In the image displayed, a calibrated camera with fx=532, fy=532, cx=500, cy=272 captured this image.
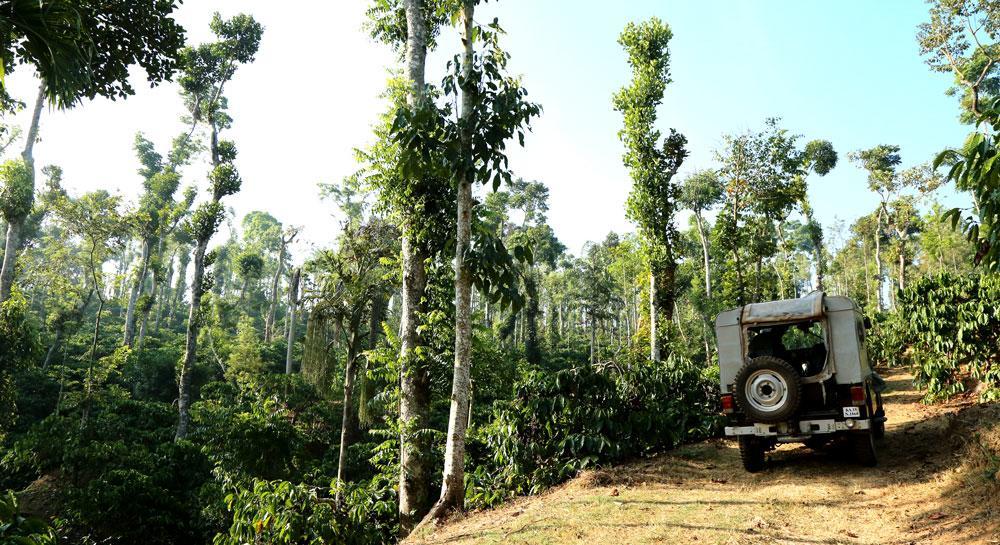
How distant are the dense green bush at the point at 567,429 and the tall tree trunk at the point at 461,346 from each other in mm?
1104

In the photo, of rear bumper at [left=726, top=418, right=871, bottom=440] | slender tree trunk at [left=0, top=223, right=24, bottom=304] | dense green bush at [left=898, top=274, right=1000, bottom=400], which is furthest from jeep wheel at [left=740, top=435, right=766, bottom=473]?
slender tree trunk at [left=0, top=223, right=24, bottom=304]

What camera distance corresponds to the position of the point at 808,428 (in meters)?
6.35

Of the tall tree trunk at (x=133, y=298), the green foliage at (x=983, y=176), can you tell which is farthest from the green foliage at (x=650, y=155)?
the tall tree trunk at (x=133, y=298)

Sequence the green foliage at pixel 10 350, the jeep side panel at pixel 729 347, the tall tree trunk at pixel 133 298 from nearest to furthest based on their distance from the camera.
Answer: the jeep side panel at pixel 729 347 < the green foliage at pixel 10 350 < the tall tree trunk at pixel 133 298

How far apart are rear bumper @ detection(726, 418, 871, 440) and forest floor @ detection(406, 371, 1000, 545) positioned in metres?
0.58

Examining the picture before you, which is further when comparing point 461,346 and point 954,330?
point 954,330

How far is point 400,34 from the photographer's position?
1077cm

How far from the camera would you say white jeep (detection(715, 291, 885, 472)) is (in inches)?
249

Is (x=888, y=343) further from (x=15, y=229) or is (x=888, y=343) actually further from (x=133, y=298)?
(x=133, y=298)

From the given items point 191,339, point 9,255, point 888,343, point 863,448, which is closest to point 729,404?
point 863,448

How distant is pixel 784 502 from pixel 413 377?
4.97m

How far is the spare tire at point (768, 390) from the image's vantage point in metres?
6.26

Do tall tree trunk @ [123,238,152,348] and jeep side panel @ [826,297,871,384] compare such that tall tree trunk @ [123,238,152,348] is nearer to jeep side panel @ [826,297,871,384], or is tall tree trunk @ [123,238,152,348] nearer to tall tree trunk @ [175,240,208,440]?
tall tree trunk @ [175,240,208,440]

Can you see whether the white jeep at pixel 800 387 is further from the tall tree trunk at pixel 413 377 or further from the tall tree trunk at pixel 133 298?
the tall tree trunk at pixel 133 298
